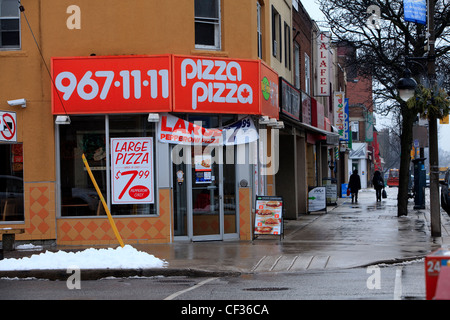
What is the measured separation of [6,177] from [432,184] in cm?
1095

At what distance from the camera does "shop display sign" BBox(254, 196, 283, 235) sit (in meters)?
17.5

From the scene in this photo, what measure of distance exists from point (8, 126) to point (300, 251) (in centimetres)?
754

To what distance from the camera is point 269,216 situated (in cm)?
1758

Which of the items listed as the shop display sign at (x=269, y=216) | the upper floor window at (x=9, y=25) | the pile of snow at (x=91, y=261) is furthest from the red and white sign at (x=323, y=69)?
the pile of snow at (x=91, y=261)

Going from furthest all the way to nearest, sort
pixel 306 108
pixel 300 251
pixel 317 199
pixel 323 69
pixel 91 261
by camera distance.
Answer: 1. pixel 323 69
2. pixel 317 199
3. pixel 306 108
4. pixel 300 251
5. pixel 91 261

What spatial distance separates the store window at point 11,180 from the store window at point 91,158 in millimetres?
1031

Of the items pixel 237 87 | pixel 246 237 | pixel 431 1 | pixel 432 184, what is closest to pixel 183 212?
pixel 246 237

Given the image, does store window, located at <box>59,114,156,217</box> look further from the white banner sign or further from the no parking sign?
the no parking sign

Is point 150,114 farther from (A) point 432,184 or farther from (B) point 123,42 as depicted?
(A) point 432,184

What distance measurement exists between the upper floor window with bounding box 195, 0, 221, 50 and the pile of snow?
6702 mm

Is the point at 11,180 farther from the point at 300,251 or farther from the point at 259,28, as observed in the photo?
the point at 259,28

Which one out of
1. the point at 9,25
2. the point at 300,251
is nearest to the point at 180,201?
the point at 300,251

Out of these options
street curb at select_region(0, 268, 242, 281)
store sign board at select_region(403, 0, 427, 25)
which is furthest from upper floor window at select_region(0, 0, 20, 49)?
store sign board at select_region(403, 0, 427, 25)

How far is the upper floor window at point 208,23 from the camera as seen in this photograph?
1780 centimetres
